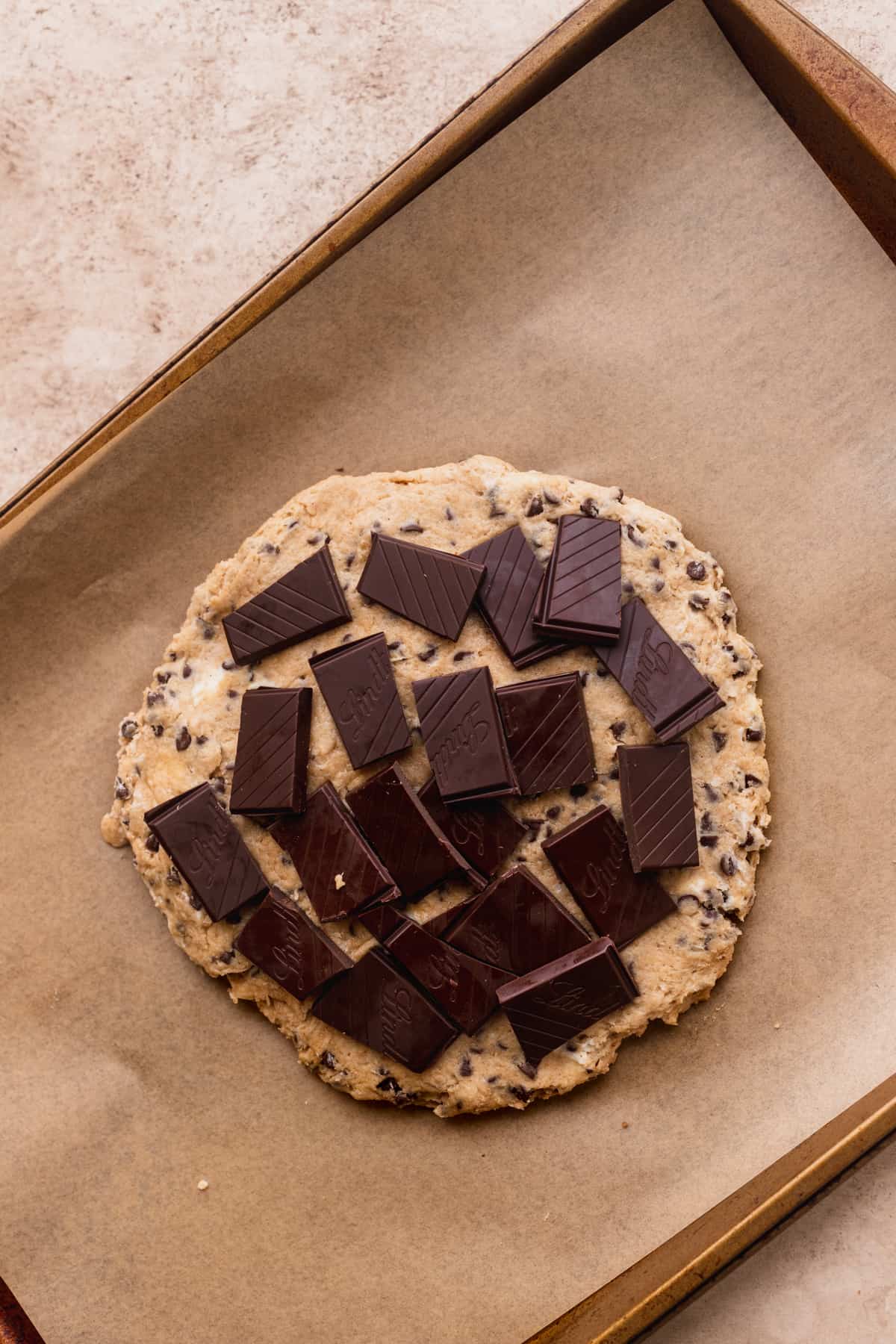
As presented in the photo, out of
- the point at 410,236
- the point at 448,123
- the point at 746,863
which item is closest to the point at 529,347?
the point at 410,236

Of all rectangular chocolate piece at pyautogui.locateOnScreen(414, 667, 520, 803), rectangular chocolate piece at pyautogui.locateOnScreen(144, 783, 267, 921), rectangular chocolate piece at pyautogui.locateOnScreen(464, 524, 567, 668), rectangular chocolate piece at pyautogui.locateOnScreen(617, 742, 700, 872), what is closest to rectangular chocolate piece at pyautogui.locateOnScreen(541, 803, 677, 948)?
rectangular chocolate piece at pyautogui.locateOnScreen(617, 742, 700, 872)

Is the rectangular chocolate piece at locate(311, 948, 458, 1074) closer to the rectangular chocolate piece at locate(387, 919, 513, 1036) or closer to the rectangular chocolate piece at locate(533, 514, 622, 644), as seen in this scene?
the rectangular chocolate piece at locate(387, 919, 513, 1036)

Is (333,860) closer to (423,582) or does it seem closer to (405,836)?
(405,836)

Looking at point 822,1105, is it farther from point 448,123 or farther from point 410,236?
point 448,123

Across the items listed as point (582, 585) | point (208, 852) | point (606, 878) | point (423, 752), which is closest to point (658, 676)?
point (582, 585)

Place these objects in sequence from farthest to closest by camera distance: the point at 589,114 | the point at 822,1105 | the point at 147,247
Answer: the point at 147,247
the point at 589,114
the point at 822,1105

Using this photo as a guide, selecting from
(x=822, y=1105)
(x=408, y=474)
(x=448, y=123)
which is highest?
(x=448, y=123)
